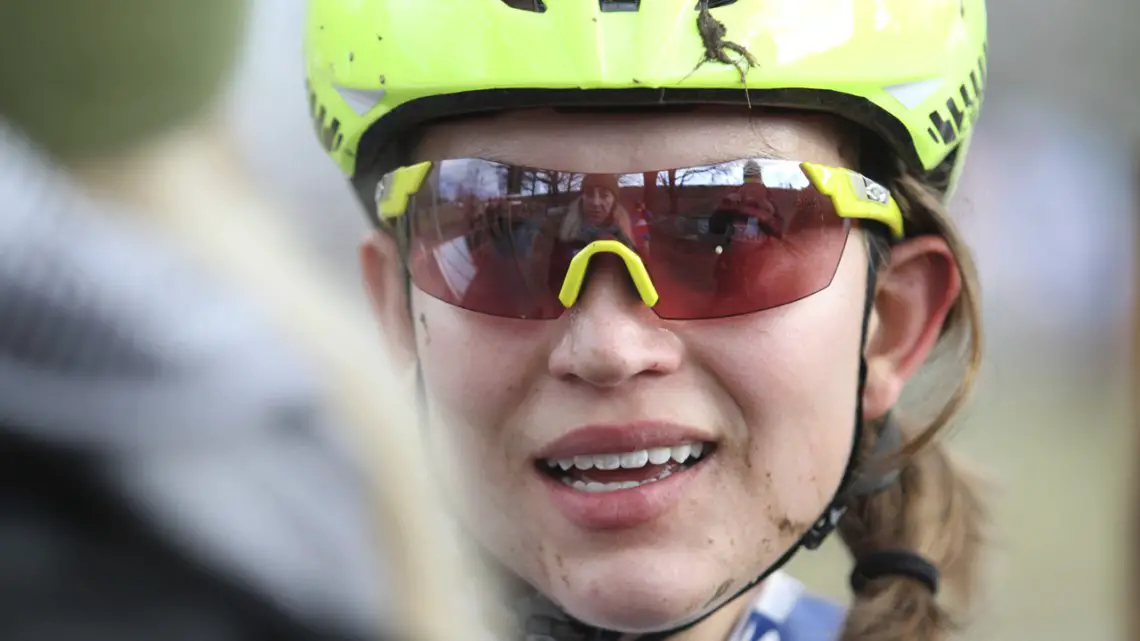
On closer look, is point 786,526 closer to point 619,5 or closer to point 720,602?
point 720,602

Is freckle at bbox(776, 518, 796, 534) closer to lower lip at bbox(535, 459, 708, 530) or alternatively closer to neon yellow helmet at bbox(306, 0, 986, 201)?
lower lip at bbox(535, 459, 708, 530)

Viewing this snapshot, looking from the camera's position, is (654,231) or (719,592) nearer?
(654,231)

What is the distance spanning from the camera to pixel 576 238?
1201 millimetres

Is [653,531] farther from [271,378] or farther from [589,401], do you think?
[271,378]

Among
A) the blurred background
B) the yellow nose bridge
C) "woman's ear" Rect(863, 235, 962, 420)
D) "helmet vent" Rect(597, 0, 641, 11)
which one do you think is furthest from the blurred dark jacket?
the blurred background

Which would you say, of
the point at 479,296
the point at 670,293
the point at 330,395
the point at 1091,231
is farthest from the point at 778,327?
the point at 1091,231

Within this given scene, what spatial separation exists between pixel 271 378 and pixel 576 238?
80cm

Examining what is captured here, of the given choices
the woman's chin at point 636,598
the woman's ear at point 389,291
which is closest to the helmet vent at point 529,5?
the woman's ear at point 389,291

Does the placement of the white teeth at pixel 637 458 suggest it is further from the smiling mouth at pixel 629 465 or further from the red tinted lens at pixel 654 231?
the red tinted lens at pixel 654 231

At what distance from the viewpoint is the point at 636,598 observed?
127cm

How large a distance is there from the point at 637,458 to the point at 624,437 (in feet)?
0.12

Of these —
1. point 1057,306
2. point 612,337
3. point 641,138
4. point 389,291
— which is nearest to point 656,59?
point 641,138

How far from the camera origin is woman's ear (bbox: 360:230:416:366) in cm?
146

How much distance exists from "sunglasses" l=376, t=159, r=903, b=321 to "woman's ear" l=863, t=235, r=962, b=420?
0.60 feet
